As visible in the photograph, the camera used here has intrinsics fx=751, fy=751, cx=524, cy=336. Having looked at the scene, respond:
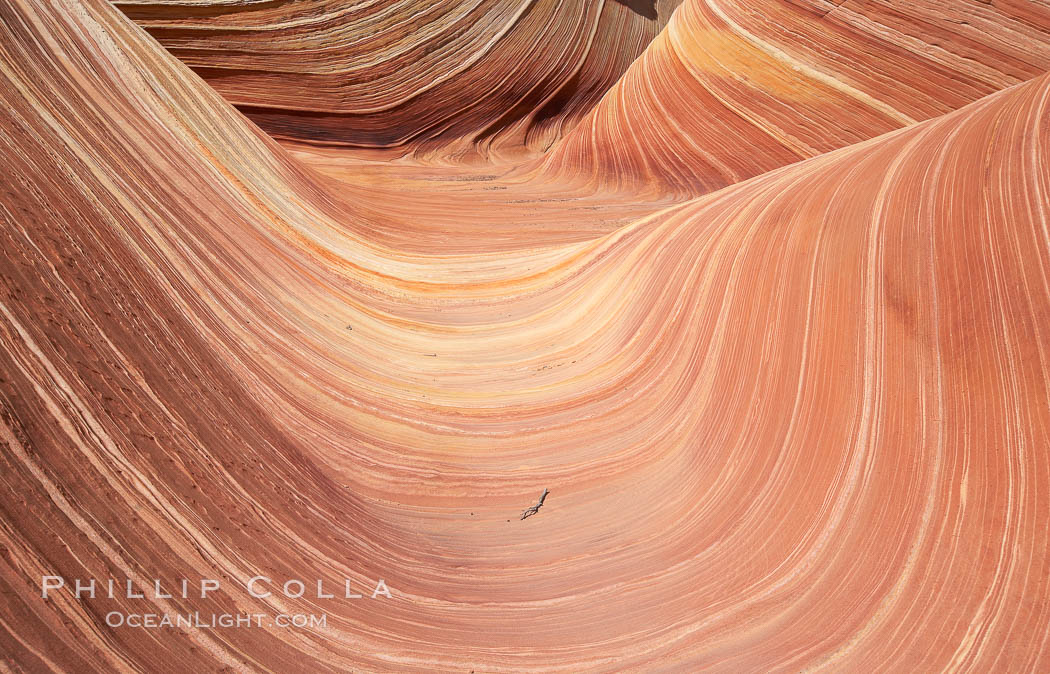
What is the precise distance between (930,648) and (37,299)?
75 cm

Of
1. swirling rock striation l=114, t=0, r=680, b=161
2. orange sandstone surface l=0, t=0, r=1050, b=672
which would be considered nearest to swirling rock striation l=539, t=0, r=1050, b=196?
swirling rock striation l=114, t=0, r=680, b=161

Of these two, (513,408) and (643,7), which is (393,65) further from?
(513,408)

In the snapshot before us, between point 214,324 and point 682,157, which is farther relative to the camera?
point 682,157

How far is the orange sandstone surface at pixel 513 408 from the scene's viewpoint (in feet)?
1.84

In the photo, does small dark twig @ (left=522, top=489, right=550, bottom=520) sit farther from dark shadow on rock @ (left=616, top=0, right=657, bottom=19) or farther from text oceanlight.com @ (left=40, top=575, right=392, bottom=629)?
dark shadow on rock @ (left=616, top=0, right=657, bottom=19)

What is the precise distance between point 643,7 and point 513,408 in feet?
8.80

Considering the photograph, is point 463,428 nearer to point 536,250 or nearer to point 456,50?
point 536,250

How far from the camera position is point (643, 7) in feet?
10.3

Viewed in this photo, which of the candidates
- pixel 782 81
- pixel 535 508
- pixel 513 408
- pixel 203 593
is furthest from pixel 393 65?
pixel 203 593

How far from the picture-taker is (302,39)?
90.9 inches

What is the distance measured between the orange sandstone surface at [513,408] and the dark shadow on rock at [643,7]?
2.07 m

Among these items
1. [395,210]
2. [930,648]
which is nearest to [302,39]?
[395,210]

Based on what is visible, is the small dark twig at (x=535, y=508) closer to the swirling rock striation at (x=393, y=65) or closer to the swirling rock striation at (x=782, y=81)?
the swirling rock striation at (x=782, y=81)

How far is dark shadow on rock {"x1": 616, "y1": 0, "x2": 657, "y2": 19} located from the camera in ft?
9.97
